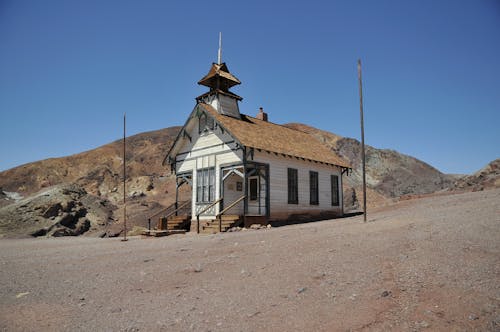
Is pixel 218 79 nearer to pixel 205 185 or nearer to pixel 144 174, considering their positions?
pixel 205 185

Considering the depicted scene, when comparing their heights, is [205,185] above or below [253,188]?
above

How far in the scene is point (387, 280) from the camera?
525cm

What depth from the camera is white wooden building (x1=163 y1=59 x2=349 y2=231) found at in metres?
18.8

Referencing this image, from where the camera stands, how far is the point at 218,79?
Result: 22.7 metres

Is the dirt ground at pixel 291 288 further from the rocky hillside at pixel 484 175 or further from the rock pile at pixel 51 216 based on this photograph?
the rocky hillside at pixel 484 175

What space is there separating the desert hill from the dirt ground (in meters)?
36.3

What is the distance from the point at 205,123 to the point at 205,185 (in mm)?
3875

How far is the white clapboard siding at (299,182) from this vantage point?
19.3 metres

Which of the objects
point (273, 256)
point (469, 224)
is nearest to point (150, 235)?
point (273, 256)

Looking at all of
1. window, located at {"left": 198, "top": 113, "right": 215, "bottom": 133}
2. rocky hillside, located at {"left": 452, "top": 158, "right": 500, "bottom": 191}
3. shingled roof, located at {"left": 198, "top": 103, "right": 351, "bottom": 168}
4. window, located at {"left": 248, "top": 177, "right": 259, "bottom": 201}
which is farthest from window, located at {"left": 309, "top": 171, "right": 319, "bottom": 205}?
rocky hillside, located at {"left": 452, "top": 158, "right": 500, "bottom": 191}

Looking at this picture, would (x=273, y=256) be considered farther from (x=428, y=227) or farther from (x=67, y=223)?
(x=67, y=223)

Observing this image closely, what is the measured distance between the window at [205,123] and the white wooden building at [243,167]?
0.04 metres

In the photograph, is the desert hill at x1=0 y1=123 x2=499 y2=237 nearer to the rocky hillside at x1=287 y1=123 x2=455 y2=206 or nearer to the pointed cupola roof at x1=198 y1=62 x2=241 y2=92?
the rocky hillside at x1=287 y1=123 x2=455 y2=206

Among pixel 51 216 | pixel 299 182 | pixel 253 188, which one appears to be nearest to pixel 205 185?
pixel 253 188
